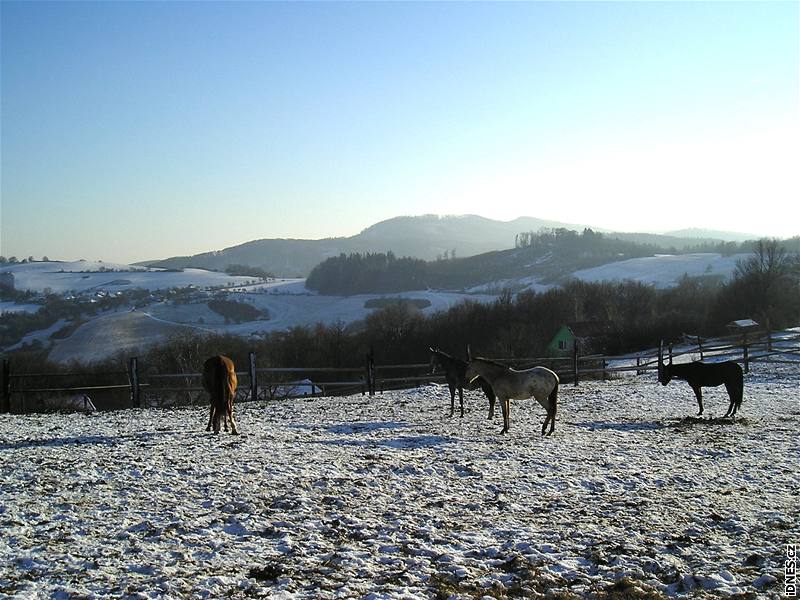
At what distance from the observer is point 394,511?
7.83 m

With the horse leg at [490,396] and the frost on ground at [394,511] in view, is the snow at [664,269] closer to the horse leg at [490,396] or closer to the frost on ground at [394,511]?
the horse leg at [490,396]

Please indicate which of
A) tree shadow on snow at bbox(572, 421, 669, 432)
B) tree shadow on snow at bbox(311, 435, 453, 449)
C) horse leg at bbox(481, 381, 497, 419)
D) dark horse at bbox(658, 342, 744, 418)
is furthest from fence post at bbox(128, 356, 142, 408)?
dark horse at bbox(658, 342, 744, 418)

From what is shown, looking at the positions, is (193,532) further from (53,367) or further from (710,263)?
(710,263)

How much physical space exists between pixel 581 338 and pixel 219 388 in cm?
5654

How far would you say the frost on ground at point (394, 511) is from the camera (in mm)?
5812

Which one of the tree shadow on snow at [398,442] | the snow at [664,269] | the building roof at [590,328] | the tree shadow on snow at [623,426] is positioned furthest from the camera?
the snow at [664,269]

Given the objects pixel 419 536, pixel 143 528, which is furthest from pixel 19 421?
pixel 419 536

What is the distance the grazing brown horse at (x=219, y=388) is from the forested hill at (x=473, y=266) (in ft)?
418

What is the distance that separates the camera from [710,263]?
142125 millimetres

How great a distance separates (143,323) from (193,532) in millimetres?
100172

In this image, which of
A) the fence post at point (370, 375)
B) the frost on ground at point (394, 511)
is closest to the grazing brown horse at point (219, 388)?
the frost on ground at point (394, 511)

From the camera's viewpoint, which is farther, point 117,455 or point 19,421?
point 19,421

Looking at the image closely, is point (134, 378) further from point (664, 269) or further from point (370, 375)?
point (664, 269)

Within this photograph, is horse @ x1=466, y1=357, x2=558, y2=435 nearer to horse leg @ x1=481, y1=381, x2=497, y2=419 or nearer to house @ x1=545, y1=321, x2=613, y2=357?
horse leg @ x1=481, y1=381, x2=497, y2=419
